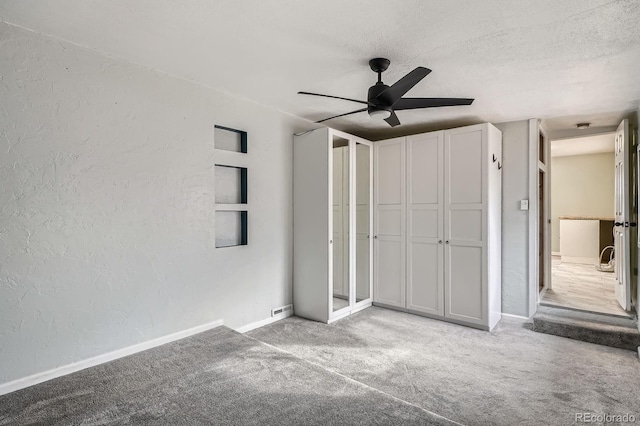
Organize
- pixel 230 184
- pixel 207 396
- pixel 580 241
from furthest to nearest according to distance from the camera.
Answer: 1. pixel 580 241
2. pixel 230 184
3. pixel 207 396

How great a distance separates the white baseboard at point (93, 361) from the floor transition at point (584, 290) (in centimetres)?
402

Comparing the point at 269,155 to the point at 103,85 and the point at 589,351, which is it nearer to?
the point at 103,85

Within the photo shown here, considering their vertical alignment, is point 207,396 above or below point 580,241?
below

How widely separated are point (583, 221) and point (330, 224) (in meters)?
5.79

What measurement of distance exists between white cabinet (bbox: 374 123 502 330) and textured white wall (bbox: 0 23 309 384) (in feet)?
6.24

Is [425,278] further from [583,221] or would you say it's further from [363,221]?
[583,221]

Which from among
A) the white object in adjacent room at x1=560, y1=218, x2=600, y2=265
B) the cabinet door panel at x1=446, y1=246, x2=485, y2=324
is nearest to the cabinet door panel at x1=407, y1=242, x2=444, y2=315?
the cabinet door panel at x1=446, y1=246, x2=485, y2=324

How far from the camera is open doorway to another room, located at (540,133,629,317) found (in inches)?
185

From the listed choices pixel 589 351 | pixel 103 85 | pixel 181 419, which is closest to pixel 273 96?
pixel 103 85

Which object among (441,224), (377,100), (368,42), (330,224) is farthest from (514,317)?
(368,42)

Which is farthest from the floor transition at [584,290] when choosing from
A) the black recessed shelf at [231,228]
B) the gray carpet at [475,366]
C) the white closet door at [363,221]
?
the black recessed shelf at [231,228]

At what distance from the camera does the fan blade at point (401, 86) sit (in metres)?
2.18

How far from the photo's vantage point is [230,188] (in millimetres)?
3459

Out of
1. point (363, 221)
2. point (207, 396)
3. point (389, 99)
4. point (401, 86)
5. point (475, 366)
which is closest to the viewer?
point (207, 396)
